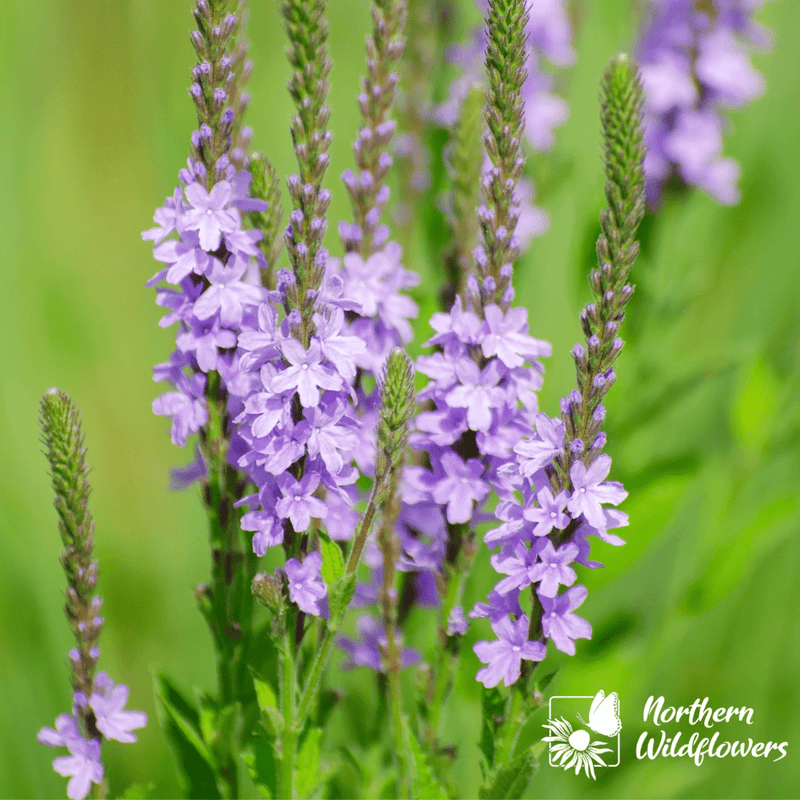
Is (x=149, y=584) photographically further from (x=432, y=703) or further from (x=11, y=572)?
(x=432, y=703)

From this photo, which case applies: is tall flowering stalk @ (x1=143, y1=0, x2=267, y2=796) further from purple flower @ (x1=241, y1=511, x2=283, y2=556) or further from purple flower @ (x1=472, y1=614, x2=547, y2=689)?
purple flower @ (x1=472, y1=614, x2=547, y2=689)

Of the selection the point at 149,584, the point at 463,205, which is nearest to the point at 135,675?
the point at 149,584

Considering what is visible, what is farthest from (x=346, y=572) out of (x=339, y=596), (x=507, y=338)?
(x=507, y=338)

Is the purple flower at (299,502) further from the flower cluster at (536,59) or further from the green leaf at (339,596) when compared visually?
the flower cluster at (536,59)

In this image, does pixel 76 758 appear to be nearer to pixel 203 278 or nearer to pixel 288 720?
pixel 288 720

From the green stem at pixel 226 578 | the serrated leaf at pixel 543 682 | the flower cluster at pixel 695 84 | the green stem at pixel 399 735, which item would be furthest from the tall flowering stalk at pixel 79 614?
the flower cluster at pixel 695 84

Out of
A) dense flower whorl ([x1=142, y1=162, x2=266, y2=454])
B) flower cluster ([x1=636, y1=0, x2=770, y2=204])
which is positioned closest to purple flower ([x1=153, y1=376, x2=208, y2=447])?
dense flower whorl ([x1=142, y1=162, x2=266, y2=454])
